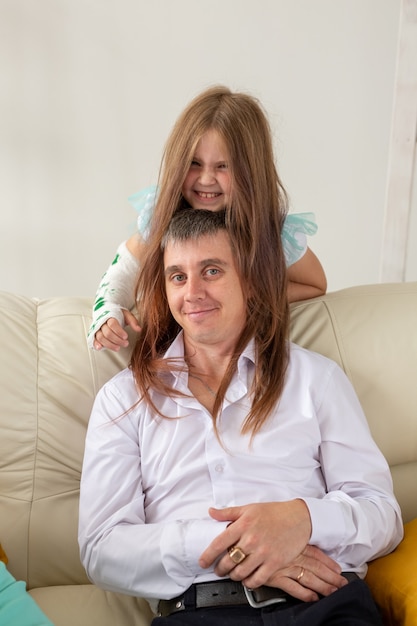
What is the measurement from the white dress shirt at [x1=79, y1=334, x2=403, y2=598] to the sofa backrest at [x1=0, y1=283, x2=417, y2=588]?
13cm

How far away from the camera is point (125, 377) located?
5.62 ft

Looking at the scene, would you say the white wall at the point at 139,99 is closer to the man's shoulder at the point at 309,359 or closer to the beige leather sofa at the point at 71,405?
the beige leather sofa at the point at 71,405

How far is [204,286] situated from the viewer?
5.38ft

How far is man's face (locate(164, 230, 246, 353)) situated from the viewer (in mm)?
1635

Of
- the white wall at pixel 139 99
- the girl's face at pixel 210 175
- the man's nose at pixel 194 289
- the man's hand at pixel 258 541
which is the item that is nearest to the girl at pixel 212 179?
the girl's face at pixel 210 175

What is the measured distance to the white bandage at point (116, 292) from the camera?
1.77m

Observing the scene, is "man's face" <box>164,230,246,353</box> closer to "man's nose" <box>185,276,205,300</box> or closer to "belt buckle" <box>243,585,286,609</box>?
"man's nose" <box>185,276,205,300</box>

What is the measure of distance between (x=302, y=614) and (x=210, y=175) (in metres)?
0.87

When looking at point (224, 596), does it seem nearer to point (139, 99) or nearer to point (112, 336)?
point (112, 336)

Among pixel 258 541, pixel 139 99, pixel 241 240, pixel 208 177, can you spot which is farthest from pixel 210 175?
pixel 139 99

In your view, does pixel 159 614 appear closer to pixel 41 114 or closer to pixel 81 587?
pixel 81 587

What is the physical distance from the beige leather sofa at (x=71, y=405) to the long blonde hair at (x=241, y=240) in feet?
0.43

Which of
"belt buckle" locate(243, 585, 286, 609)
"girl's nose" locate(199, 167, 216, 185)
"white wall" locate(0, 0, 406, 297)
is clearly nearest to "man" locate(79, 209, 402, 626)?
"belt buckle" locate(243, 585, 286, 609)

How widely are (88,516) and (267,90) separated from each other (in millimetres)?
1831
